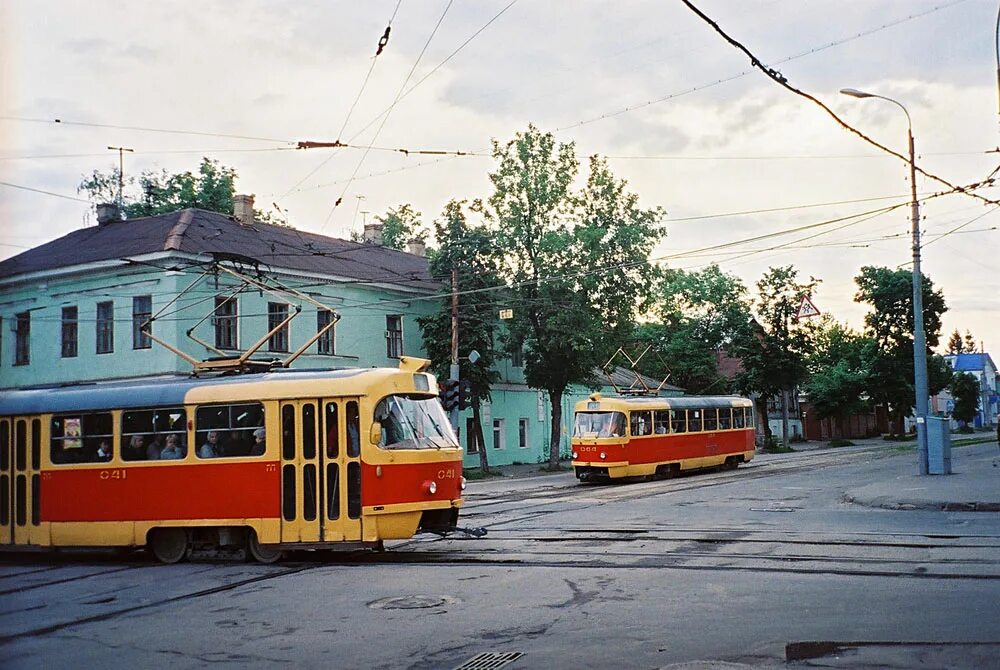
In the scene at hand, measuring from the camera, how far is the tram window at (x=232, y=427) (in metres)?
14.0

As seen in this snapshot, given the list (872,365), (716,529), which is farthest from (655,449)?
(872,365)

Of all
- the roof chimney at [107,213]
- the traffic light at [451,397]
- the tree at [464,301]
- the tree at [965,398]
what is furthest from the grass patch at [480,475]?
the tree at [965,398]


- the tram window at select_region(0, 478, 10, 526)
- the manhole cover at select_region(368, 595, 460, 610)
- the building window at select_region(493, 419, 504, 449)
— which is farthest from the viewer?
the building window at select_region(493, 419, 504, 449)

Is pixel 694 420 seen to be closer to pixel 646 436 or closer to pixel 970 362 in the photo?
pixel 646 436

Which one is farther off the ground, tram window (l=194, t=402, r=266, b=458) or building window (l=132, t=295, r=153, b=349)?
building window (l=132, t=295, r=153, b=349)


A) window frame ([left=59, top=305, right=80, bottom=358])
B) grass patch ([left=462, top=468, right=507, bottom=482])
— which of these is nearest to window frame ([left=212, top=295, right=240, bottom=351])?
window frame ([left=59, top=305, right=80, bottom=358])

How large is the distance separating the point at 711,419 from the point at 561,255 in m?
10.7

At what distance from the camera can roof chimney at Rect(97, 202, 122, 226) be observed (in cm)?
4031

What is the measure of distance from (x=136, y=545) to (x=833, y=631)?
10.1 meters

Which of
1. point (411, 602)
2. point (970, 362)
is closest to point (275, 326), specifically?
point (411, 602)

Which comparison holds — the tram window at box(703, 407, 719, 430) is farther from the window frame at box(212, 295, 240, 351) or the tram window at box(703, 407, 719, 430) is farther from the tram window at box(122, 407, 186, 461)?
the tram window at box(122, 407, 186, 461)

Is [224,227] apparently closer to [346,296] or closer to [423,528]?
[346,296]

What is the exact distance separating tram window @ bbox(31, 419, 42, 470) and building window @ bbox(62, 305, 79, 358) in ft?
70.4

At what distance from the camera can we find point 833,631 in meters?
8.02
